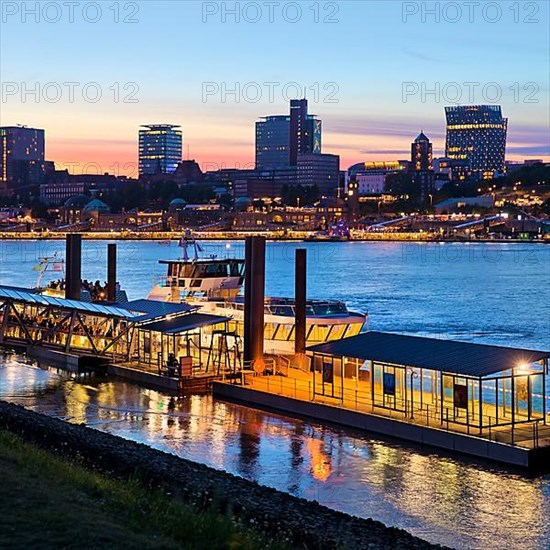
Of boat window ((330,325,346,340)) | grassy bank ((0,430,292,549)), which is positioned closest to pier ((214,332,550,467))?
boat window ((330,325,346,340))

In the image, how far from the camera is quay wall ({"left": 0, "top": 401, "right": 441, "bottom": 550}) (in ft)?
39.4

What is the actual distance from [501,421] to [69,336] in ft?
47.6

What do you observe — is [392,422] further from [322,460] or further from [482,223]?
[482,223]

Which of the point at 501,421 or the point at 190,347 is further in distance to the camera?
the point at 190,347

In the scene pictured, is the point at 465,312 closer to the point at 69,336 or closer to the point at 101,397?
the point at 69,336

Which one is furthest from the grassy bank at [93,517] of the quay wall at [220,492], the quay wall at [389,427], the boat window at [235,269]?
the boat window at [235,269]

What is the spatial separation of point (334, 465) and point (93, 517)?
8741 millimetres

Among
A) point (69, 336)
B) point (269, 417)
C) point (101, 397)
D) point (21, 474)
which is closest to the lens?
point (21, 474)

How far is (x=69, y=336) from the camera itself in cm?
2911

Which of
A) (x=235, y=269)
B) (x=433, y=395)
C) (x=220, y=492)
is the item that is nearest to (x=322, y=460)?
(x=433, y=395)

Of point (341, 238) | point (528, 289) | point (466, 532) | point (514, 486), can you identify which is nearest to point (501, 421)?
point (514, 486)

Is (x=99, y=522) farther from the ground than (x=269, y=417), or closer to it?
farther from the ground

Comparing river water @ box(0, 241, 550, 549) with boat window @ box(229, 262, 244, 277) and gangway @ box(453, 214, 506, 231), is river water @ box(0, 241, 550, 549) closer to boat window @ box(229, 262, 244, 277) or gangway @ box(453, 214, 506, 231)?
A: boat window @ box(229, 262, 244, 277)

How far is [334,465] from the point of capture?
59.1 ft
